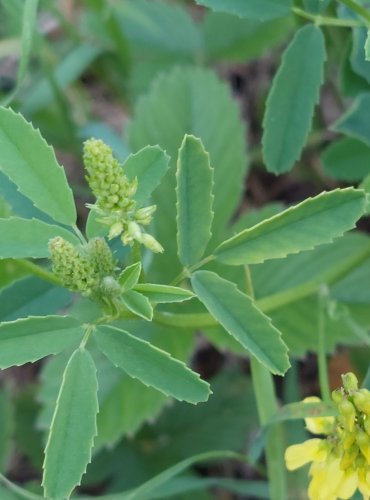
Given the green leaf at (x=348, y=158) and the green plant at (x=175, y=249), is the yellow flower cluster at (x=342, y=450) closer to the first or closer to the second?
the green plant at (x=175, y=249)

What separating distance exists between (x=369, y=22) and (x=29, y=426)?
3.73 ft

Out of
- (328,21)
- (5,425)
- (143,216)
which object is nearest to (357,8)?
(328,21)

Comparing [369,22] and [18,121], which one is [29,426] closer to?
[18,121]

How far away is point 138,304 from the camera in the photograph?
2.72ft

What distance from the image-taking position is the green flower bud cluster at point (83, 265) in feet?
2.56

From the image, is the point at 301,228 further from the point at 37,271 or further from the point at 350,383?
the point at 37,271

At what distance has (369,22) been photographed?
1.02 m

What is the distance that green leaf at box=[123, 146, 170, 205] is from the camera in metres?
0.91

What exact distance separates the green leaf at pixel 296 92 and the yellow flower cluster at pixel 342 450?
380 mm

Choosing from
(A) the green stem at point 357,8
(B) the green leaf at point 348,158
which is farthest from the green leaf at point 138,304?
(B) the green leaf at point 348,158

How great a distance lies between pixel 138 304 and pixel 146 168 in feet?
0.59

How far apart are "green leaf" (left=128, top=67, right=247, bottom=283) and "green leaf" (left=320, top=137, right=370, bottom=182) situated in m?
0.23

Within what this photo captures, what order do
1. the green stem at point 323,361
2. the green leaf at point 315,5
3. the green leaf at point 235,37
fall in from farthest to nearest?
the green leaf at point 235,37 < the green leaf at point 315,5 < the green stem at point 323,361

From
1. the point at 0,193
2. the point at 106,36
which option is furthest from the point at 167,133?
the point at 0,193
